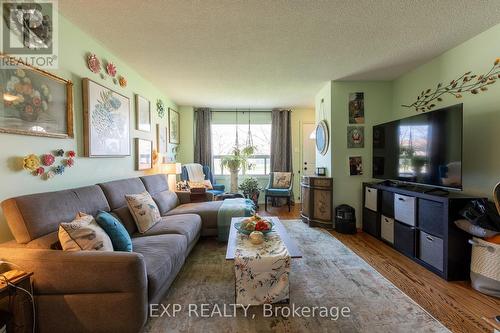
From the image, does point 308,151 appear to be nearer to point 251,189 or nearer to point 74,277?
point 251,189

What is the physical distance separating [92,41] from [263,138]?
160 inches

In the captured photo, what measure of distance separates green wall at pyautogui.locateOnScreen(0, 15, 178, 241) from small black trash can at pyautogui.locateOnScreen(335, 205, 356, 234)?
3162mm

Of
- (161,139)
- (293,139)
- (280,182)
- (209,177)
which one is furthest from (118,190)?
(293,139)

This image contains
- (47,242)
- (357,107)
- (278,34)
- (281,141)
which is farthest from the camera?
(281,141)

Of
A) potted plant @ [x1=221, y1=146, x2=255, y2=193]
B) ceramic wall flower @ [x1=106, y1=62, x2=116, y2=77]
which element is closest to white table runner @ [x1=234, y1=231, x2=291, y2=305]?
ceramic wall flower @ [x1=106, y1=62, x2=116, y2=77]

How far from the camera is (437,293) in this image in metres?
1.93

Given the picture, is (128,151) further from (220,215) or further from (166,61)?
(220,215)

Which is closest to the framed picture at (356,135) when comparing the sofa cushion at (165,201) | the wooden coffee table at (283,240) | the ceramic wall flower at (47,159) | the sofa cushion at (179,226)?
the wooden coffee table at (283,240)

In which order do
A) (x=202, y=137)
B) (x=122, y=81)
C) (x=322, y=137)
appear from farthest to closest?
1. (x=202, y=137)
2. (x=322, y=137)
3. (x=122, y=81)

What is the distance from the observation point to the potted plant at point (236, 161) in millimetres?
5320

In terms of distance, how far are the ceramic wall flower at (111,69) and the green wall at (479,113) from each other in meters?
3.96

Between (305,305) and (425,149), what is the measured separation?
215 cm

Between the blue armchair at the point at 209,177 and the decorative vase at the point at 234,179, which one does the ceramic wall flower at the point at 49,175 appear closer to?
the blue armchair at the point at 209,177

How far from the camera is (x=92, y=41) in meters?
2.33
